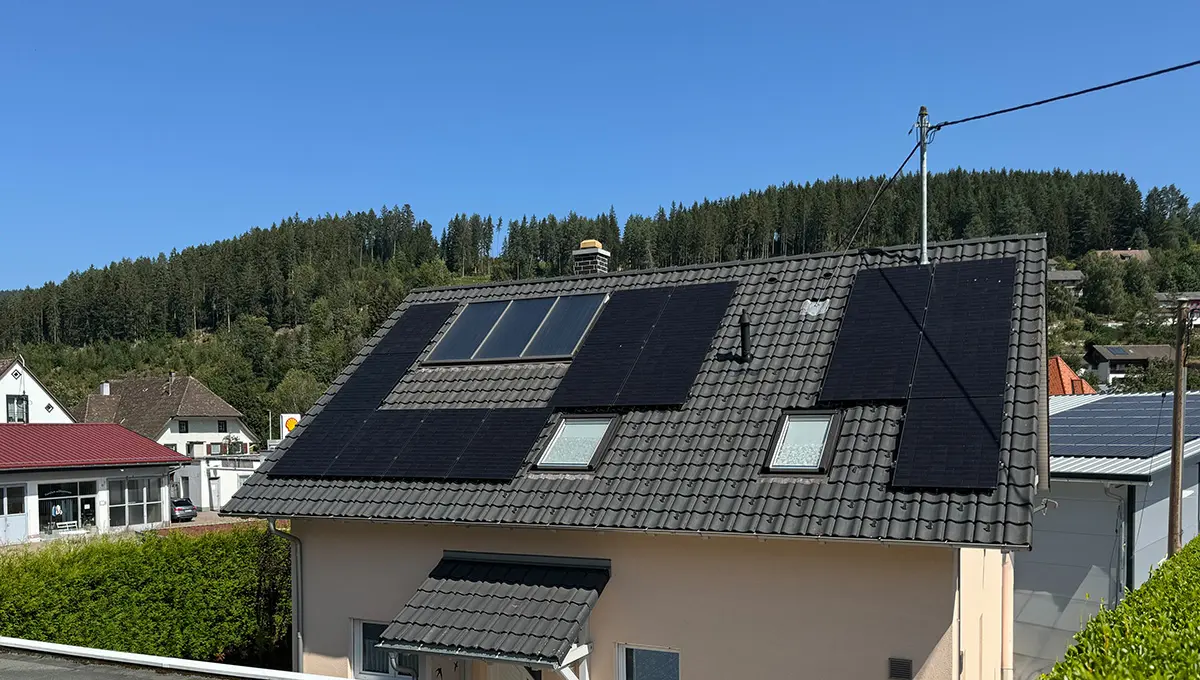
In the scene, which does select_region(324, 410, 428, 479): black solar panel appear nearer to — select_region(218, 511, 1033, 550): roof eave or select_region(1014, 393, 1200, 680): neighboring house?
select_region(218, 511, 1033, 550): roof eave

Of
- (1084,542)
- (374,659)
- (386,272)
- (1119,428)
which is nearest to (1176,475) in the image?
(1084,542)

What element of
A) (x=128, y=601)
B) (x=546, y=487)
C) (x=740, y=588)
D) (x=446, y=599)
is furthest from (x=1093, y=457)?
(x=128, y=601)

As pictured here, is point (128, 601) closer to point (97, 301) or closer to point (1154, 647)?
point (1154, 647)

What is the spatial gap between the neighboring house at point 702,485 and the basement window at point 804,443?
27mm

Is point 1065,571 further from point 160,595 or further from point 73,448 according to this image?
point 73,448

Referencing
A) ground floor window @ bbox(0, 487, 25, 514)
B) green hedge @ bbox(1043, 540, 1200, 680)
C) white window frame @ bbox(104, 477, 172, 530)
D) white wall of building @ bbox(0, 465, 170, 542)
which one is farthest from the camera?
white window frame @ bbox(104, 477, 172, 530)

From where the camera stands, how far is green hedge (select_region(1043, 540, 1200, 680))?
4.34m

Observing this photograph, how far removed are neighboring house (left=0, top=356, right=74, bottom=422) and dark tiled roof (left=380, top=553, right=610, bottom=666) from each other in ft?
139

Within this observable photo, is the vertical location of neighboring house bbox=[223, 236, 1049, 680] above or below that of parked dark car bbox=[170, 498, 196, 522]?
above

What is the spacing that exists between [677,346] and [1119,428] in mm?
9905

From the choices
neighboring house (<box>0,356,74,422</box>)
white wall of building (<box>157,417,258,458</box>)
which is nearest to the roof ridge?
neighboring house (<box>0,356,74,422</box>)

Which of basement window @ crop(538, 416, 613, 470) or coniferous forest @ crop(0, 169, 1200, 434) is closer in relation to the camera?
basement window @ crop(538, 416, 613, 470)

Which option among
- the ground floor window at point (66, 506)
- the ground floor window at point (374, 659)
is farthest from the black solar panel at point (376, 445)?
the ground floor window at point (66, 506)

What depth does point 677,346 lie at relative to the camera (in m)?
10.9
